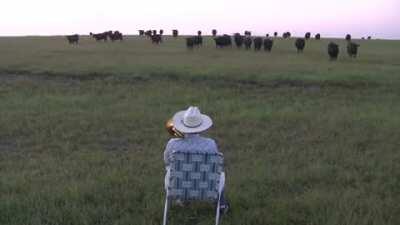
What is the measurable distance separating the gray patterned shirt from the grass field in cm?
89

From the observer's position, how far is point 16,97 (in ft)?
65.4

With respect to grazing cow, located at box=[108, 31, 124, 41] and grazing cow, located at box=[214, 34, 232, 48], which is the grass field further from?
grazing cow, located at box=[108, 31, 124, 41]

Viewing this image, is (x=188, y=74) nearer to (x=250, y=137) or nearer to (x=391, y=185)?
(x=250, y=137)

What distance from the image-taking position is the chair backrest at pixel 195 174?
6.83m

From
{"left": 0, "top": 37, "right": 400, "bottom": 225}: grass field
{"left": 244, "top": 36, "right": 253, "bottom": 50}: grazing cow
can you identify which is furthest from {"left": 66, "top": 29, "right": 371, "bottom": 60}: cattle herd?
{"left": 0, "top": 37, "right": 400, "bottom": 225}: grass field

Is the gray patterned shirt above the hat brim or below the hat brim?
below

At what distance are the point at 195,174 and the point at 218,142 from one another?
5.94m

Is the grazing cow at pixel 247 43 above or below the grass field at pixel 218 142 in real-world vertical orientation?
below

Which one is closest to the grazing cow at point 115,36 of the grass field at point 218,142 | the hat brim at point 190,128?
the grass field at point 218,142

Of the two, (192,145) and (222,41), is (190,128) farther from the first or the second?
(222,41)

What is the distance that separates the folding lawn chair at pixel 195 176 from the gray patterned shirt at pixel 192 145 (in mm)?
90

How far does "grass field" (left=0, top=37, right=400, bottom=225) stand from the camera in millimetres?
7770

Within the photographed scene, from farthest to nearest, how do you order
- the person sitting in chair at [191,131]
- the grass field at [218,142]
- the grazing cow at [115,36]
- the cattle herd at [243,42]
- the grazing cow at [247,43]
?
the grazing cow at [115,36] < the grazing cow at [247,43] < the cattle herd at [243,42] < the grass field at [218,142] < the person sitting in chair at [191,131]

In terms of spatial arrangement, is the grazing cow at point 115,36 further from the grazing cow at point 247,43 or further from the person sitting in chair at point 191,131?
the person sitting in chair at point 191,131
